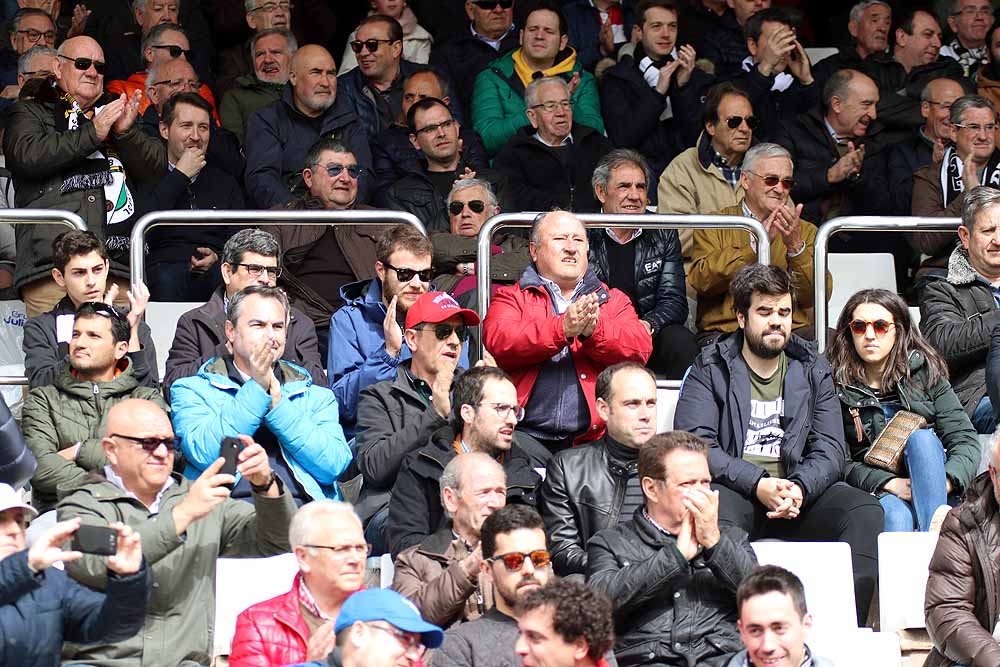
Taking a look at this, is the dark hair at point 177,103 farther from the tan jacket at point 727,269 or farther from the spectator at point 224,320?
the tan jacket at point 727,269

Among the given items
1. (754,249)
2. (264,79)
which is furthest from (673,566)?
(264,79)

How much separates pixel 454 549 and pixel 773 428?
166cm

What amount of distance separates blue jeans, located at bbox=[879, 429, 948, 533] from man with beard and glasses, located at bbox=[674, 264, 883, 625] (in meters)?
0.16

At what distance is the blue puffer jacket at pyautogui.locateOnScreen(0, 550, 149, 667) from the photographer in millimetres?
5781

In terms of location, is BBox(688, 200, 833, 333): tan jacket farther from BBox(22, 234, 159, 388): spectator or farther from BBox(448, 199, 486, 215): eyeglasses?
BBox(22, 234, 159, 388): spectator

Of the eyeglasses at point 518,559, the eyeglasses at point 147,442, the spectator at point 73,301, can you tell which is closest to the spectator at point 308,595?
the eyeglasses at point 518,559

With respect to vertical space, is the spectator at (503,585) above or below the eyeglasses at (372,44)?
below

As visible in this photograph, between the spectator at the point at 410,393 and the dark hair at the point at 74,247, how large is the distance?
53.0 inches

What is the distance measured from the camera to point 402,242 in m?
8.27

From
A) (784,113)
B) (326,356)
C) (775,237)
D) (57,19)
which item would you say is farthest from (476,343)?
(57,19)

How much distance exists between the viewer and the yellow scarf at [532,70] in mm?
10922

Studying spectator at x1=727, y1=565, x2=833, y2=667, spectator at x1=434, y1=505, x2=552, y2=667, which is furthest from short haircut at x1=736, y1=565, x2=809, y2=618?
spectator at x1=434, y1=505, x2=552, y2=667

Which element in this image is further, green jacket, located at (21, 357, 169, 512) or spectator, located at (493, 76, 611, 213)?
spectator, located at (493, 76, 611, 213)

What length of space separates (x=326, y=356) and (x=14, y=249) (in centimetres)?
186
